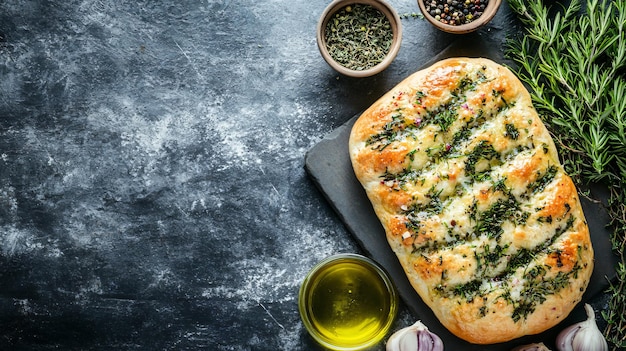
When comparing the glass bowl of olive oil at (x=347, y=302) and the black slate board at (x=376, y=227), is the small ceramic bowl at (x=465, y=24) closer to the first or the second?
the black slate board at (x=376, y=227)

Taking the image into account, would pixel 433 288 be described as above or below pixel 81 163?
below

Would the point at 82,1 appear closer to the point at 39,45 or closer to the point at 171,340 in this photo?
the point at 39,45

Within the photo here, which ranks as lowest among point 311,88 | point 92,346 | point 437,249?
point 92,346

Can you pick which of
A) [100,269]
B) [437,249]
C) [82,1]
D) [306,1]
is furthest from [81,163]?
[437,249]

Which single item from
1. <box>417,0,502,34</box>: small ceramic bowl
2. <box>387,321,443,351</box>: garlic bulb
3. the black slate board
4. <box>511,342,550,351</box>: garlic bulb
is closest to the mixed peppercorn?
<box>417,0,502,34</box>: small ceramic bowl

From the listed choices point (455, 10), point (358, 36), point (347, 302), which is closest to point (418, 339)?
point (347, 302)

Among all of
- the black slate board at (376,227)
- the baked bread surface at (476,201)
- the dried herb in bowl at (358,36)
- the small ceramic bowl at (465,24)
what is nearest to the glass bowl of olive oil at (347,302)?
the black slate board at (376,227)

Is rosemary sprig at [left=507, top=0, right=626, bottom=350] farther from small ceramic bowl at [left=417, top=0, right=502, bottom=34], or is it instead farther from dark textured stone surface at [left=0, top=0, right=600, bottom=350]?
dark textured stone surface at [left=0, top=0, right=600, bottom=350]
